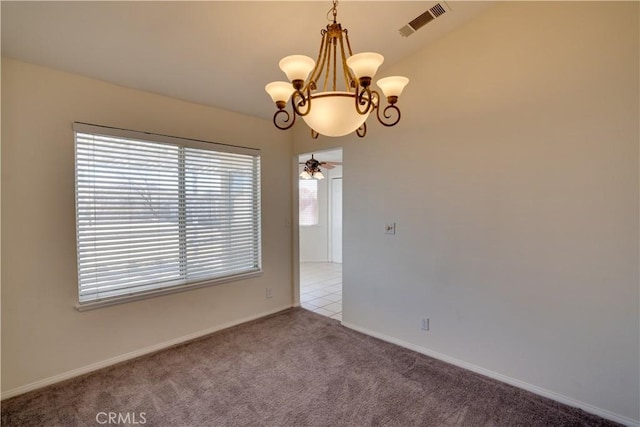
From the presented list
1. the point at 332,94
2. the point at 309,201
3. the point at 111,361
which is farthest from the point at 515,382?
the point at 309,201

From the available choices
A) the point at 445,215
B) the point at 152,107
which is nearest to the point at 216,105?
the point at 152,107

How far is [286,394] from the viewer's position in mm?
2270

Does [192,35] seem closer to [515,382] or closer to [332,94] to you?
[332,94]

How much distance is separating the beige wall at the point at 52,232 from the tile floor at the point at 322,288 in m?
1.89

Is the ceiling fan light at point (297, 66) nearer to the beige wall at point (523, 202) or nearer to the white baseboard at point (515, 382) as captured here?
the beige wall at point (523, 202)

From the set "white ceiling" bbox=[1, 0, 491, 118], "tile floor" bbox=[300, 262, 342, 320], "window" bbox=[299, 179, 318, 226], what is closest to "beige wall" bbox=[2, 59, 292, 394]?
"white ceiling" bbox=[1, 0, 491, 118]

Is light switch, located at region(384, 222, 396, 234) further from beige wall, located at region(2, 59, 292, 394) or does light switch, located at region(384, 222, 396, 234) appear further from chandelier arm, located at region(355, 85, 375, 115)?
beige wall, located at region(2, 59, 292, 394)

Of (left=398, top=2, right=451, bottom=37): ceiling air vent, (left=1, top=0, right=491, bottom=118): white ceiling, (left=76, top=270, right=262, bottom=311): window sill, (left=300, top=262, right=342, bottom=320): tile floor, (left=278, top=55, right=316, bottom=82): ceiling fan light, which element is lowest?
(left=300, top=262, right=342, bottom=320): tile floor

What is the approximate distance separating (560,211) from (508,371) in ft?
4.43

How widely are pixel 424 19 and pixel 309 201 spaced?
5.47 metres

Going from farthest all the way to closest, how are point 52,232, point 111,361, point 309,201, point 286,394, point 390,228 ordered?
point 309,201 < point 390,228 < point 111,361 < point 52,232 < point 286,394

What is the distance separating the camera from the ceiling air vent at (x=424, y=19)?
237cm

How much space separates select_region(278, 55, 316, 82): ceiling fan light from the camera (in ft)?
4.51

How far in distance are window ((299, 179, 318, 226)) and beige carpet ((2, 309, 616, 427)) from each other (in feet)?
15.9
